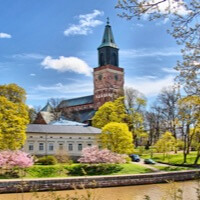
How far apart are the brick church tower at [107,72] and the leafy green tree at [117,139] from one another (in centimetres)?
3519

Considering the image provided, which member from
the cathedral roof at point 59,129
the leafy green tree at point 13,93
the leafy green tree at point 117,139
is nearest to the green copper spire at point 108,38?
the cathedral roof at point 59,129

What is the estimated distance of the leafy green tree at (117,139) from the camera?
110ft

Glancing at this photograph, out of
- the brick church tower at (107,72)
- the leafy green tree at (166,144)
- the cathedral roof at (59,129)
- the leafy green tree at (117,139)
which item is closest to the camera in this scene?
the leafy green tree at (117,139)

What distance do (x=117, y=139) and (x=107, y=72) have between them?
1534 inches

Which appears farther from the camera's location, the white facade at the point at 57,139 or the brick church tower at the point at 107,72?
the brick church tower at the point at 107,72

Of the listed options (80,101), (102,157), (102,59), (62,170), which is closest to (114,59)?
(102,59)

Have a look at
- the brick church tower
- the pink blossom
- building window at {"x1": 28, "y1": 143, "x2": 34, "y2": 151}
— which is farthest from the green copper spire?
the pink blossom

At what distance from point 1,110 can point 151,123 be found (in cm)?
3066

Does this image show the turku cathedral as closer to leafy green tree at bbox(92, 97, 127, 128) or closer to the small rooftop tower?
the small rooftop tower

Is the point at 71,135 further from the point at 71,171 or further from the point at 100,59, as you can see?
the point at 100,59

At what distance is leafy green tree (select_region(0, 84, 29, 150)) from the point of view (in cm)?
2998

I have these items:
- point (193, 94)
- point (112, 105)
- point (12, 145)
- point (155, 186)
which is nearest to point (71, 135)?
point (112, 105)

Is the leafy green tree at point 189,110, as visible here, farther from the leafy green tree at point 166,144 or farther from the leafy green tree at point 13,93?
the leafy green tree at point 13,93

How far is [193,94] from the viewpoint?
12.9 m
